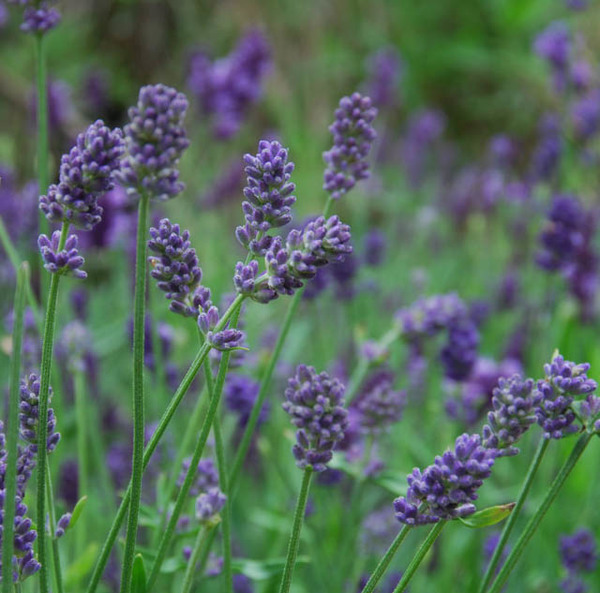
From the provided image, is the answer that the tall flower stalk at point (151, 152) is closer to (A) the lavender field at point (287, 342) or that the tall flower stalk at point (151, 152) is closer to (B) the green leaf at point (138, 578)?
(A) the lavender field at point (287, 342)

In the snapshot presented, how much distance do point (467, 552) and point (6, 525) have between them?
1.28 meters

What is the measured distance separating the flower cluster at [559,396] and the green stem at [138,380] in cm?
37

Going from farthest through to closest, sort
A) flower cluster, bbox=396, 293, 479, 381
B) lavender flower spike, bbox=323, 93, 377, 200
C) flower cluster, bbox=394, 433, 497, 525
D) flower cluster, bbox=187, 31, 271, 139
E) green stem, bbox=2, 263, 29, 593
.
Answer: flower cluster, bbox=187, 31, 271, 139, flower cluster, bbox=396, 293, 479, 381, lavender flower spike, bbox=323, 93, 377, 200, flower cluster, bbox=394, 433, 497, 525, green stem, bbox=2, 263, 29, 593

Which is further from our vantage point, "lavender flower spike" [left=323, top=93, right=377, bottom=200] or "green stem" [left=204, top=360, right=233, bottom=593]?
"lavender flower spike" [left=323, top=93, right=377, bottom=200]

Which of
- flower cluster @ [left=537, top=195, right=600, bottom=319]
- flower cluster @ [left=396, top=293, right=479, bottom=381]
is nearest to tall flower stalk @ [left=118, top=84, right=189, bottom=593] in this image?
flower cluster @ [left=396, top=293, right=479, bottom=381]

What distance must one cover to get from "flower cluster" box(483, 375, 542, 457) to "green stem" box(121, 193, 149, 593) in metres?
0.32

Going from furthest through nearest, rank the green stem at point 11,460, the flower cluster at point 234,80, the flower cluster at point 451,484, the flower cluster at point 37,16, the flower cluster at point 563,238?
the flower cluster at point 234,80 → the flower cluster at point 563,238 → the flower cluster at point 37,16 → the flower cluster at point 451,484 → the green stem at point 11,460

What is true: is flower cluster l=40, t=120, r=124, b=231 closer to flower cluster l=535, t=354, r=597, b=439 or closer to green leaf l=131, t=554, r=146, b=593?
green leaf l=131, t=554, r=146, b=593

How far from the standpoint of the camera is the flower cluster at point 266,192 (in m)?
0.76

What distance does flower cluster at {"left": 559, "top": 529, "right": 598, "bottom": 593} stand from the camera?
4.65ft

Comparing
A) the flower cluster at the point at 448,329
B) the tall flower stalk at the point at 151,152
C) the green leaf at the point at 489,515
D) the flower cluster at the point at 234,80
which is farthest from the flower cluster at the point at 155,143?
the flower cluster at the point at 234,80

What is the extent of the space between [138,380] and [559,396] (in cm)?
39

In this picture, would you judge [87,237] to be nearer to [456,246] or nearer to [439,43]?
[456,246]

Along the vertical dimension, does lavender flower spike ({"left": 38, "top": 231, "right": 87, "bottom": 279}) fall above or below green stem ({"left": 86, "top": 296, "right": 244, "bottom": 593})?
above
